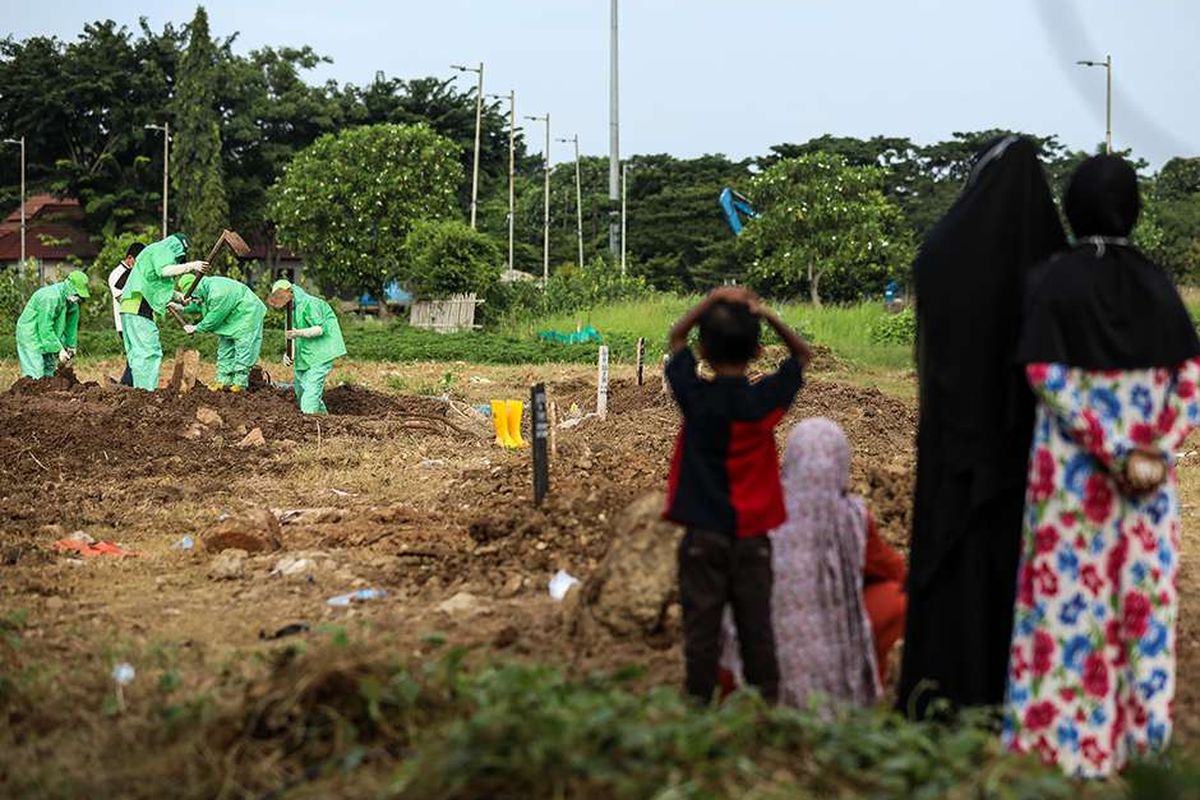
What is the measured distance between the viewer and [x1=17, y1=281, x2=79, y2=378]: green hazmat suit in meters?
17.4

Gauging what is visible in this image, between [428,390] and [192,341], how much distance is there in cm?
717

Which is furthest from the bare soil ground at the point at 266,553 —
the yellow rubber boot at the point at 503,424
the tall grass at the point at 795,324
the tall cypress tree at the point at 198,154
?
the tall cypress tree at the point at 198,154

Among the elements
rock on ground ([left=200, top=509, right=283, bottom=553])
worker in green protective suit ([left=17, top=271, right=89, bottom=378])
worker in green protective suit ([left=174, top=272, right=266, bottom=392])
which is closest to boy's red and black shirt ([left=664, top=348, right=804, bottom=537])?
rock on ground ([left=200, top=509, right=283, bottom=553])

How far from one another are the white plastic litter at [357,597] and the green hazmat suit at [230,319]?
911 centimetres

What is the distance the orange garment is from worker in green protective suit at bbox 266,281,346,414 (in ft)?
34.4

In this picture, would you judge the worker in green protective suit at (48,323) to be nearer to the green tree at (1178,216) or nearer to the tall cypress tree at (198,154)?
the green tree at (1178,216)

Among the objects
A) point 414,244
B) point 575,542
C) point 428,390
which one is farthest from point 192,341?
point 575,542

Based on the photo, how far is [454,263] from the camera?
131 feet

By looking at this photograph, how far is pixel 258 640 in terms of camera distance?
21.4 feet

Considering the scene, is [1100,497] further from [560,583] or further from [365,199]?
[365,199]

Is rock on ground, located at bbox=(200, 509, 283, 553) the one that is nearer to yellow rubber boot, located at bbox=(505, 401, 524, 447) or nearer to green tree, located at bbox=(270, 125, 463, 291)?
yellow rubber boot, located at bbox=(505, 401, 524, 447)

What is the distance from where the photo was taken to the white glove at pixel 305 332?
1495 cm

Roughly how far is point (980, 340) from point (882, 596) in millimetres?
907

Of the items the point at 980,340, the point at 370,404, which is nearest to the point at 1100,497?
the point at 980,340
